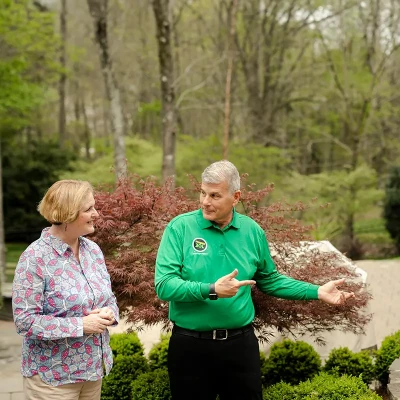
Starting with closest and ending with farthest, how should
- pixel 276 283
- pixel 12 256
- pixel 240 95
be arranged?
pixel 276 283 < pixel 12 256 < pixel 240 95

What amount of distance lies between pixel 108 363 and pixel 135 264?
1198mm

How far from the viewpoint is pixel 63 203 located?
8.59 ft

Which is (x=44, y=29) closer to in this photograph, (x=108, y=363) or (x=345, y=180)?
(x=345, y=180)

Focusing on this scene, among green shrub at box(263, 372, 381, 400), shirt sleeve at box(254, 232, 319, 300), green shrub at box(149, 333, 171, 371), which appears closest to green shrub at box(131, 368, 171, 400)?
green shrub at box(149, 333, 171, 371)

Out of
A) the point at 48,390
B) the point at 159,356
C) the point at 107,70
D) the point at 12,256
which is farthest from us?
the point at 12,256

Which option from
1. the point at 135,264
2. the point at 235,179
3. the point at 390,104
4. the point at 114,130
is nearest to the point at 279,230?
the point at 135,264

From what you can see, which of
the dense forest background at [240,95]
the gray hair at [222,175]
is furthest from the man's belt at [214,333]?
the dense forest background at [240,95]

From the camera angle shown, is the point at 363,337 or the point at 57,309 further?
the point at 363,337

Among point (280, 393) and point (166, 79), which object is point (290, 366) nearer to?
point (280, 393)

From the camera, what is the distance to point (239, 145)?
16.5 meters

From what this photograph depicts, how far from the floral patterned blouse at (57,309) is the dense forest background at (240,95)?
8782 millimetres

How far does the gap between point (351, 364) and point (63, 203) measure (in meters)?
2.85

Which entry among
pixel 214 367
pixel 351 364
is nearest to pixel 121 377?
pixel 351 364

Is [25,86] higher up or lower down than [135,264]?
higher up
